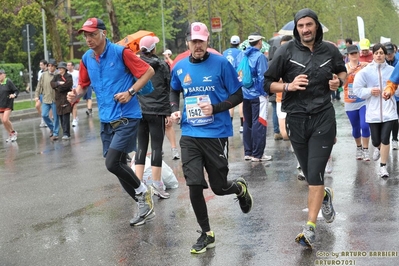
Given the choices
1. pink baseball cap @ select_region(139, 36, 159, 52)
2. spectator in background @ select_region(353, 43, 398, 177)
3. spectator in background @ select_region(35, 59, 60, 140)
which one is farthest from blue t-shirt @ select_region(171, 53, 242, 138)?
spectator in background @ select_region(35, 59, 60, 140)

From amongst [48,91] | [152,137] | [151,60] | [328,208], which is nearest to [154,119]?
[152,137]

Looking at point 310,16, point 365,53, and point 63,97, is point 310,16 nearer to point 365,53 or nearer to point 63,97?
point 365,53

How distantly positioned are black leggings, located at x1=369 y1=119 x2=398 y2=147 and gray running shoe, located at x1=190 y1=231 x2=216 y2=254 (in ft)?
14.3

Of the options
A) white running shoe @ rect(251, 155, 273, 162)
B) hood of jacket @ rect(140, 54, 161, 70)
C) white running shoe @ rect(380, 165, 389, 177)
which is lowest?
white running shoe @ rect(251, 155, 273, 162)

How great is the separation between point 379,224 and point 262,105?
17.1ft

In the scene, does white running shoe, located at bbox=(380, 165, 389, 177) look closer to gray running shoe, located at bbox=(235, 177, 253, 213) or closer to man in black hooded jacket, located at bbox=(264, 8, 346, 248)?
gray running shoe, located at bbox=(235, 177, 253, 213)

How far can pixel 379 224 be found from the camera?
7.30m

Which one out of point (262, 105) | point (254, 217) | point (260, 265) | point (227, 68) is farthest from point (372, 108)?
point (260, 265)

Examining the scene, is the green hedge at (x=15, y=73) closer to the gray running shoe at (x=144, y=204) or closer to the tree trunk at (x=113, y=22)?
the tree trunk at (x=113, y=22)

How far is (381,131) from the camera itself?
10570 millimetres

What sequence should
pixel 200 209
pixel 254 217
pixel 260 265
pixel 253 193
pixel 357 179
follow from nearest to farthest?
pixel 260 265 < pixel 200 209 < pixel 254 217 < pixel 253 193 < pixel 357 179

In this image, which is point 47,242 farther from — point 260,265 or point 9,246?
point 260,265

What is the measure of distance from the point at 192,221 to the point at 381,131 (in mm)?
3850

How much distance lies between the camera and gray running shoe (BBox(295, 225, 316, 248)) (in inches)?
255
